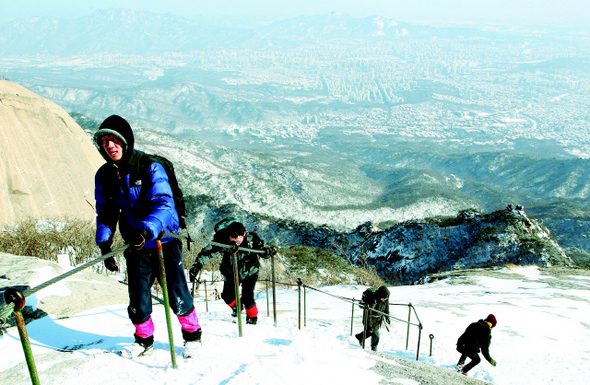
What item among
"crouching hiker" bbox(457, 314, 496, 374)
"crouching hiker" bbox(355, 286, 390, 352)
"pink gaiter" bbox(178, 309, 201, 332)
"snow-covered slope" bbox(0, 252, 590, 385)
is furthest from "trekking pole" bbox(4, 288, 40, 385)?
"crouching hiker" bbox(457, 314, 496, 374)

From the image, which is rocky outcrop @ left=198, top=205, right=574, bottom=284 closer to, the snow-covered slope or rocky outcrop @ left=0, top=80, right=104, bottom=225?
the snow-covered slope

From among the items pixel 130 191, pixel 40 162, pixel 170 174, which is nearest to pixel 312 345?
pixel 170 174

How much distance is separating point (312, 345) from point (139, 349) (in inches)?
73.4

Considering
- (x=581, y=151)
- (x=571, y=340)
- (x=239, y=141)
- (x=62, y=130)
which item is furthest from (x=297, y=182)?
(x=581, y=151)

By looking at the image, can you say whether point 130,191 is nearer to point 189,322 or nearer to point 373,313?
point 189,322

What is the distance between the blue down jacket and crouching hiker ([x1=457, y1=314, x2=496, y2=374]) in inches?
203

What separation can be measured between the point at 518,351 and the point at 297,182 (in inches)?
3194

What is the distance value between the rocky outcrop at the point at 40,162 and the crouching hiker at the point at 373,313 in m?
21.0

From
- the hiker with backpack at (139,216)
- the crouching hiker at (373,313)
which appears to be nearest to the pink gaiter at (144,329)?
the hiker with backpack at (139,216)

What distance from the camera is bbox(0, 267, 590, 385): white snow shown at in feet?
11.2

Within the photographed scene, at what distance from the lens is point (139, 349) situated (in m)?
3.81

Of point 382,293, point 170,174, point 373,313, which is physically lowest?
point 373,313

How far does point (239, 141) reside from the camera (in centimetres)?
19725

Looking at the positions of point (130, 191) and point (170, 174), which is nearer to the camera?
point (130, 191)
